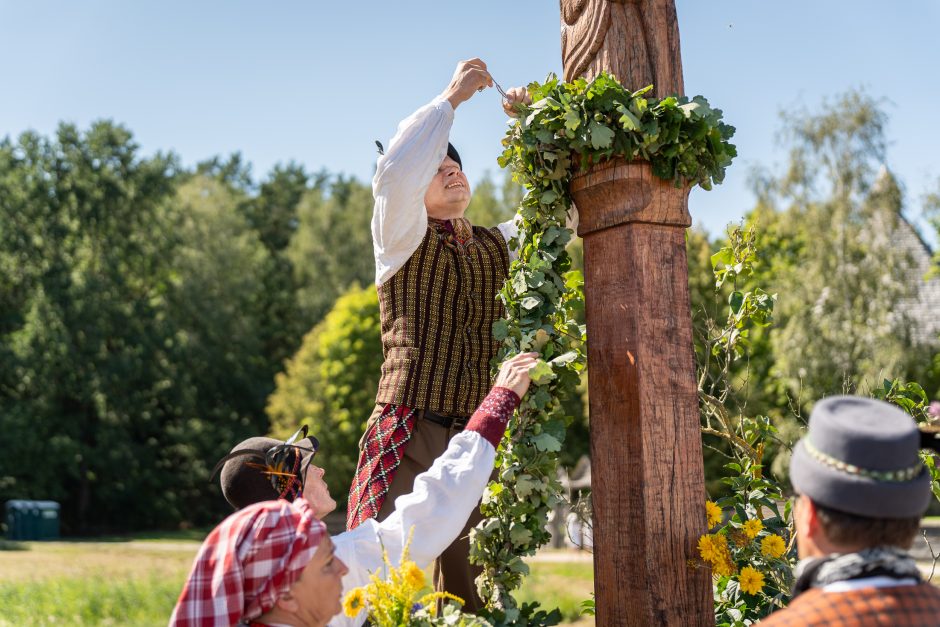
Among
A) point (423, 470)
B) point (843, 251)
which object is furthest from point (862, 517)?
point (843, 251)

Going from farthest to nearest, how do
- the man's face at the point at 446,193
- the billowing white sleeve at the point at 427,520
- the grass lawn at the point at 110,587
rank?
the grass lawn at the point at 110,587 → the man's face at the point at 446,193 → the billowing white sleeve at the point at 427,520

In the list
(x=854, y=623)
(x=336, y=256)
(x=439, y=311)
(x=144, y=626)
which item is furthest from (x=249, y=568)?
(x=336, y=256)

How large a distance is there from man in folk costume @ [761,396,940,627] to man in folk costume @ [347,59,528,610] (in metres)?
1.71

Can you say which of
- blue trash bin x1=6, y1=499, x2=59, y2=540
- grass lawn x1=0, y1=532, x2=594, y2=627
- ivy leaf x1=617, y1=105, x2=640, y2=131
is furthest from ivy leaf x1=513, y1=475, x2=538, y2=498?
blue trash bin x1=6, y1=499, x2=59, y2=540

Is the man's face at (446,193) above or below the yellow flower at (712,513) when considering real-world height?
above

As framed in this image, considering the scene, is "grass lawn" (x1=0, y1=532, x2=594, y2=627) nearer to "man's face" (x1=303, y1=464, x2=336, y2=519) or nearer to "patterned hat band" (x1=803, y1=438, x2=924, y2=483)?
"man's face" (x1=303, y1=464, x2=336, y2=519)

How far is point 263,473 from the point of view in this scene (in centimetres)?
280

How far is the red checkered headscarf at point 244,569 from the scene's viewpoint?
1.96 meters

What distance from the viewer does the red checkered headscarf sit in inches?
77.0

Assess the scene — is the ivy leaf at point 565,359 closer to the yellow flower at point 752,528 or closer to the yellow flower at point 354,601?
the yellow flower at point 752,528

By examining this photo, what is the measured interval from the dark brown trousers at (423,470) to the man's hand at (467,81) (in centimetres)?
102

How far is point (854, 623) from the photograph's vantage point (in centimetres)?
171

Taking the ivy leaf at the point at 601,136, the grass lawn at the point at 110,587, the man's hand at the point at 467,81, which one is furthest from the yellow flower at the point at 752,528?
the grass lawn at the point at 110,587

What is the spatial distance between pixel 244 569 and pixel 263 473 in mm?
849
